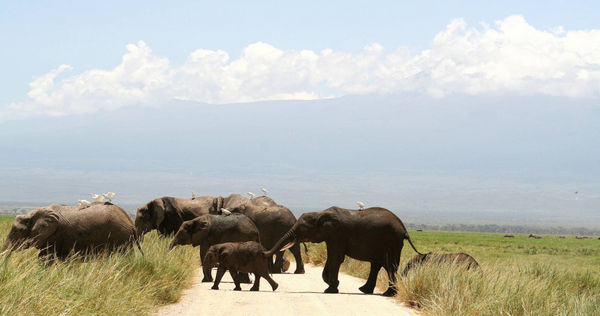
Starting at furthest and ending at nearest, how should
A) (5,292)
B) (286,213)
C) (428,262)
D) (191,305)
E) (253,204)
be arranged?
(253,204) → (286,213) → (428,262) → (191,305) → (5,292)

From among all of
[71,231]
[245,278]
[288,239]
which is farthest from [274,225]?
[71,231]

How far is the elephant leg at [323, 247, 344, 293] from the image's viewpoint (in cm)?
1927

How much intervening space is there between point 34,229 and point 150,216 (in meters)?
11.4

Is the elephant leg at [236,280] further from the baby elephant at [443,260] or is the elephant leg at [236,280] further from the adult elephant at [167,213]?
the adult elephant at [167,213]

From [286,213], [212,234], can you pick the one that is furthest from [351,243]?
[286,213]

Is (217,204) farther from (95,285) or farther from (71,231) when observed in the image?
(95,285)

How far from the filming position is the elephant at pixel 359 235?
19688 millimetres

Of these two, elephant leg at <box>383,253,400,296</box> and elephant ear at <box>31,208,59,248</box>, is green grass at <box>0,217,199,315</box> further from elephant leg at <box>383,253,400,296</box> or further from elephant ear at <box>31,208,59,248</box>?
elephant leg at <box>383,253,400,296</box>

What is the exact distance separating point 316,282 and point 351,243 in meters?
3.39

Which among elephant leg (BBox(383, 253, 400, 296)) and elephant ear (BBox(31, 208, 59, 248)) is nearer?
elephant ear (BBox(31, 208, 59, 248))

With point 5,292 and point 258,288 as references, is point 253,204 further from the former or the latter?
point 5,292

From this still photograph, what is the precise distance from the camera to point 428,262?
62.4ft

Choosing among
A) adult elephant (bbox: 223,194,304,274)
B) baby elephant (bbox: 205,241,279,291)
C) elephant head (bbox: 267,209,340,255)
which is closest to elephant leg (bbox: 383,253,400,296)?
elephant head (bbox: 267,209,340,255)

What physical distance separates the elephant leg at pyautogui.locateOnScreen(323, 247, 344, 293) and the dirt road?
42cm
